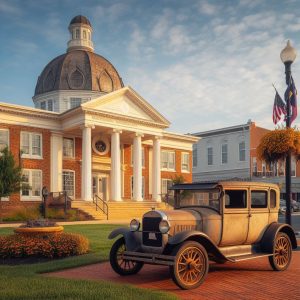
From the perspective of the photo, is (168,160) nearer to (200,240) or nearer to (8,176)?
(8,176)

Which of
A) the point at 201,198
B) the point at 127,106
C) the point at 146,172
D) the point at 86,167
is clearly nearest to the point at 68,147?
the point at 86,167

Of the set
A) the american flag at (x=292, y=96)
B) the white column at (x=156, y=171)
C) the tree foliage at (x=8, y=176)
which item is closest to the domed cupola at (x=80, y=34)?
the white column at (x=156, y=171)

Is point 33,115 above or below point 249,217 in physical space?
above

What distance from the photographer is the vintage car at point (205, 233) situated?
777 centimetres

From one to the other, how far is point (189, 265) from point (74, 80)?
116ft

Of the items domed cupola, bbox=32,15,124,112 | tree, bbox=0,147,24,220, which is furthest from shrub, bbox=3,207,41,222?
domed cupola, bbox=32,15,124,112

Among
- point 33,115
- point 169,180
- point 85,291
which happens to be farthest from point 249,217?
point 169,180

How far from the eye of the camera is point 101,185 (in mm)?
36844

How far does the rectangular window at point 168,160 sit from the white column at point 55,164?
1166 cm

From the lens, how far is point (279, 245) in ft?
31.5

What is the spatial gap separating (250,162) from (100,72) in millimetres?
A: 22519

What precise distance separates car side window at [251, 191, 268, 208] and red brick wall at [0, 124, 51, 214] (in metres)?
23.7

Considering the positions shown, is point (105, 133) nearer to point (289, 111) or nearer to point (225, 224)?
point (289, 111)

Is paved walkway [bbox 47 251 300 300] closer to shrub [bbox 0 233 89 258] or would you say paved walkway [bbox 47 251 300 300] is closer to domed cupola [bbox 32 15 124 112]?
shrub [bbox 0 233 89 258]
